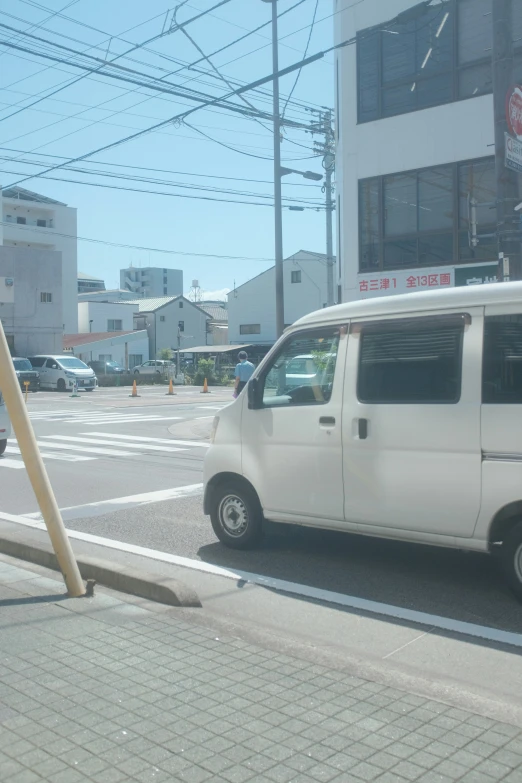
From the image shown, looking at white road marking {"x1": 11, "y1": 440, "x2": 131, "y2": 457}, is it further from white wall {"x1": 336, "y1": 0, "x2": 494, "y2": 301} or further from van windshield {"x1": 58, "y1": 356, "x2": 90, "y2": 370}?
van windshield {"x1": 58, "y1": 356, "x2": 90, "y2": 370}

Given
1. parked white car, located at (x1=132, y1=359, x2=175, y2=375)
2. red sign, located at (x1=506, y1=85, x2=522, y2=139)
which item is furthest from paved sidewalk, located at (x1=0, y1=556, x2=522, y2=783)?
parked white car, located at (x1=132, y1=359, x2=175, y2=375)

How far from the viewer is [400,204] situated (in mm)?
18469

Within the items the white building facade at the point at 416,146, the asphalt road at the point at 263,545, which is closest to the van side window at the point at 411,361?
the asphalt road at the point at 263,545

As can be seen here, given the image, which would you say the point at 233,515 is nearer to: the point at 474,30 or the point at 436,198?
the point at 436,198

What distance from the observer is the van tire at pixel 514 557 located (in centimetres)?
574

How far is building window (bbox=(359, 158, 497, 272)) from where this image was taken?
17.2m

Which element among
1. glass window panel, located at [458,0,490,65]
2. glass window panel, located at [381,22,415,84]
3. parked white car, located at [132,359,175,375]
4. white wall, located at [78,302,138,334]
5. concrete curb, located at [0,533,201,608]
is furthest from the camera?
white wall, located at [78,302,138,334]

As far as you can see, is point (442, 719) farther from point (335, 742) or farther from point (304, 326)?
point (304, 326)

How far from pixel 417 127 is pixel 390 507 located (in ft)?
44.4

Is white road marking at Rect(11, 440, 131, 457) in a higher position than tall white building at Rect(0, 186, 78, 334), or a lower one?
lower

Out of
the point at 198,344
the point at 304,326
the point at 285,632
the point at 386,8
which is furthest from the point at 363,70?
the point at 198,344

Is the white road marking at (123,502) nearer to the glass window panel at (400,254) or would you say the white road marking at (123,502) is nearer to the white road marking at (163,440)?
the white road marking at (163,440)

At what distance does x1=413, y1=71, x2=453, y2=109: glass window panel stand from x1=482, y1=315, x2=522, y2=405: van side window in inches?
511

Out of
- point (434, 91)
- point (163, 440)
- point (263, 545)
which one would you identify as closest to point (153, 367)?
point (163, 440)
